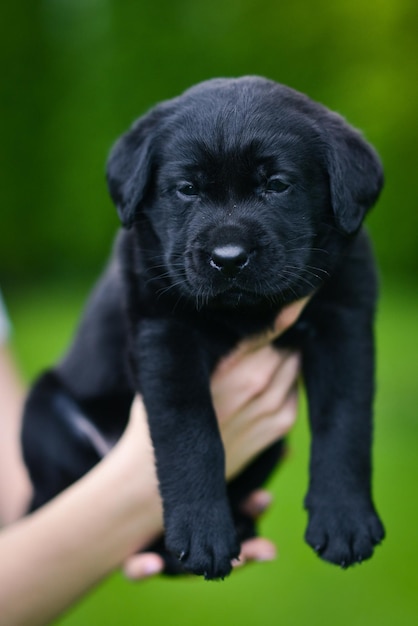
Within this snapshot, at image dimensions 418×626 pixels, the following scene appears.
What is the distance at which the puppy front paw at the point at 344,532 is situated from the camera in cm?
192

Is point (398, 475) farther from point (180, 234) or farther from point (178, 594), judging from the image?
point (180, 234)

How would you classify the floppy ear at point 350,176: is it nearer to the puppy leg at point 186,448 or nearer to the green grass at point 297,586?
the puppy leg at point 186,448

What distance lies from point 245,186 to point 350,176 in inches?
9.8

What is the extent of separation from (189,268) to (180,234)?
4.4 inches

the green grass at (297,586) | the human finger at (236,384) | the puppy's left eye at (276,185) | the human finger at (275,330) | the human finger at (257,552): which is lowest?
the green grass at (297,586)

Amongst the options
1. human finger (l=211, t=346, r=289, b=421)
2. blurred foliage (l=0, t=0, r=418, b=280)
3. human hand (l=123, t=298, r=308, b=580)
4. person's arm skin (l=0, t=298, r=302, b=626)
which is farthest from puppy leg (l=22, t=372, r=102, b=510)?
blurred foliage (l=0, t=0, r=418, b=280)

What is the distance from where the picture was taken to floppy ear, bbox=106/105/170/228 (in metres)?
2.01

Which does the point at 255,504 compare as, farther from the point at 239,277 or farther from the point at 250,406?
the point at 239,277

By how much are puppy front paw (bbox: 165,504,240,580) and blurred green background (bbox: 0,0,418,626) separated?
2.63m

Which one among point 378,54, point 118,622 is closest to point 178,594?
point 118,622

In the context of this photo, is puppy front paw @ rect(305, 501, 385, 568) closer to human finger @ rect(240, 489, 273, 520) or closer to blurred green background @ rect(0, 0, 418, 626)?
human finger @ rect(240, 489, 273, 520)

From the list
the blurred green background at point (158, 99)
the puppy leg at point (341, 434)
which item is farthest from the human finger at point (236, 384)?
the blurred green background at point (158, 99)

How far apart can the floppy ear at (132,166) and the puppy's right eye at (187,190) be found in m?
0.10

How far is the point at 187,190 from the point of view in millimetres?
1946
